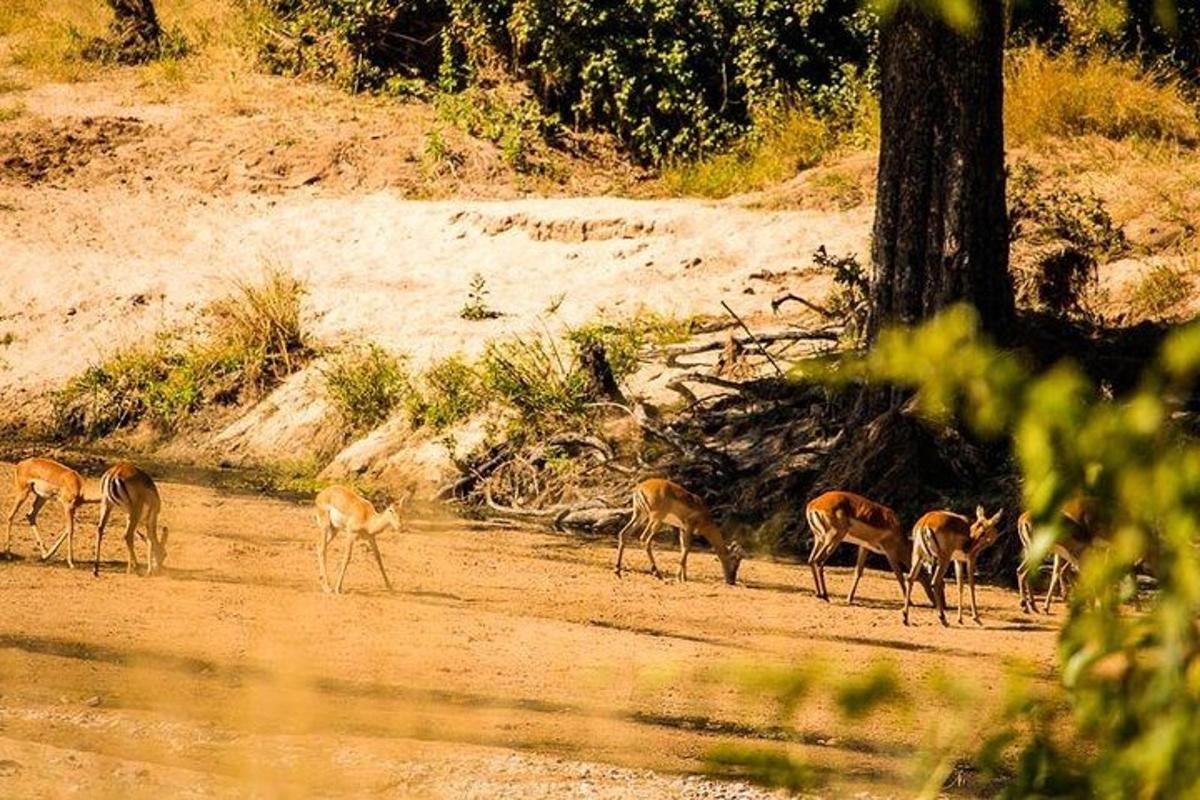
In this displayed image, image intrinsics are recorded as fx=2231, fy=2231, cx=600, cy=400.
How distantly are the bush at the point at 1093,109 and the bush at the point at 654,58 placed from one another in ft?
8.93

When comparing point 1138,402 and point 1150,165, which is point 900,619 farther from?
point 1138,402

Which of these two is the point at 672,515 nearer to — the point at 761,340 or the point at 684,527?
the point at 684,527

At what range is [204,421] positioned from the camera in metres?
21.0

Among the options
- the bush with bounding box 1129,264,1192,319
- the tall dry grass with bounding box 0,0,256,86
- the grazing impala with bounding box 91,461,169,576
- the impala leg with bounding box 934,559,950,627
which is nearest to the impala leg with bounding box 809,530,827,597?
the impala leg with bounding box 934,559,950,627

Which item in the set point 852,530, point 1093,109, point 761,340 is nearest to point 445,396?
point 761,340

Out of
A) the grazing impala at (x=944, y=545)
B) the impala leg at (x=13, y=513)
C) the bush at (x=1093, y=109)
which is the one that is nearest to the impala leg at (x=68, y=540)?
the impala leg at (x=13, y=513)

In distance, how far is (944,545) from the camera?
45.3 feet

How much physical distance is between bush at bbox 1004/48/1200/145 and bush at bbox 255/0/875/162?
107 inches

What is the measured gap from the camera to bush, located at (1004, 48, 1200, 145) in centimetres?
2228

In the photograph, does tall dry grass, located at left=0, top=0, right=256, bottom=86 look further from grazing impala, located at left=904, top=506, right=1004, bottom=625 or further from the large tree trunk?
grazing impala, located at left=904, top=506, right=1004, bottom=625

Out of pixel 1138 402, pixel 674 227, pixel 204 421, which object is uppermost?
pixel 1138 402

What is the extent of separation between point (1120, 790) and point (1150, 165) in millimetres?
20237

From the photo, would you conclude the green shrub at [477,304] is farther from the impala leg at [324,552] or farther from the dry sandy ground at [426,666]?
the impala leg at [324,552]

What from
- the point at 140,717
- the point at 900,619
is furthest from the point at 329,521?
the point at 140,717
